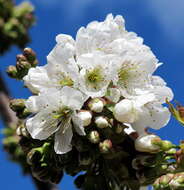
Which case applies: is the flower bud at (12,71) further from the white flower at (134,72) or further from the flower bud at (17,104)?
the white flower at (134,72)

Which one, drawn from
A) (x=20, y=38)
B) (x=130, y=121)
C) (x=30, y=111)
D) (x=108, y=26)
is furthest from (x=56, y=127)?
(x=20, y=38)

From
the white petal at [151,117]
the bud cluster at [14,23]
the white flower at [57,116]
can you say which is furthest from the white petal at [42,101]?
the bud cluster at [14,23]

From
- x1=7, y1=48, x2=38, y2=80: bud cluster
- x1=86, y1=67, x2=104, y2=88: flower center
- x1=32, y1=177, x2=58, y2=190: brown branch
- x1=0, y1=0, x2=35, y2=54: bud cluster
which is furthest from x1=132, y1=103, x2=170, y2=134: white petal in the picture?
x1=0, y1=0, x2=35, y2=54: bud cluster

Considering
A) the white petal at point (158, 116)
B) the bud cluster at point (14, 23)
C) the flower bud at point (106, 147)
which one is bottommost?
the flower bud at point (106, 147)

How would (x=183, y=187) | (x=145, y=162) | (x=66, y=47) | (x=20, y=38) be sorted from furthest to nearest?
(x=20, y=38), (x=66, y=47), (x=145, y=162), (x=183, y=187)

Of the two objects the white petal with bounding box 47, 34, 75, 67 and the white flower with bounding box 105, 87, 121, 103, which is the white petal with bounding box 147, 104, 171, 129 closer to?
the white flower with bounding box 105, 87, 121, 103

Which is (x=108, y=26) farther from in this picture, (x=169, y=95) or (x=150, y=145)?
(x=150, y=145)
